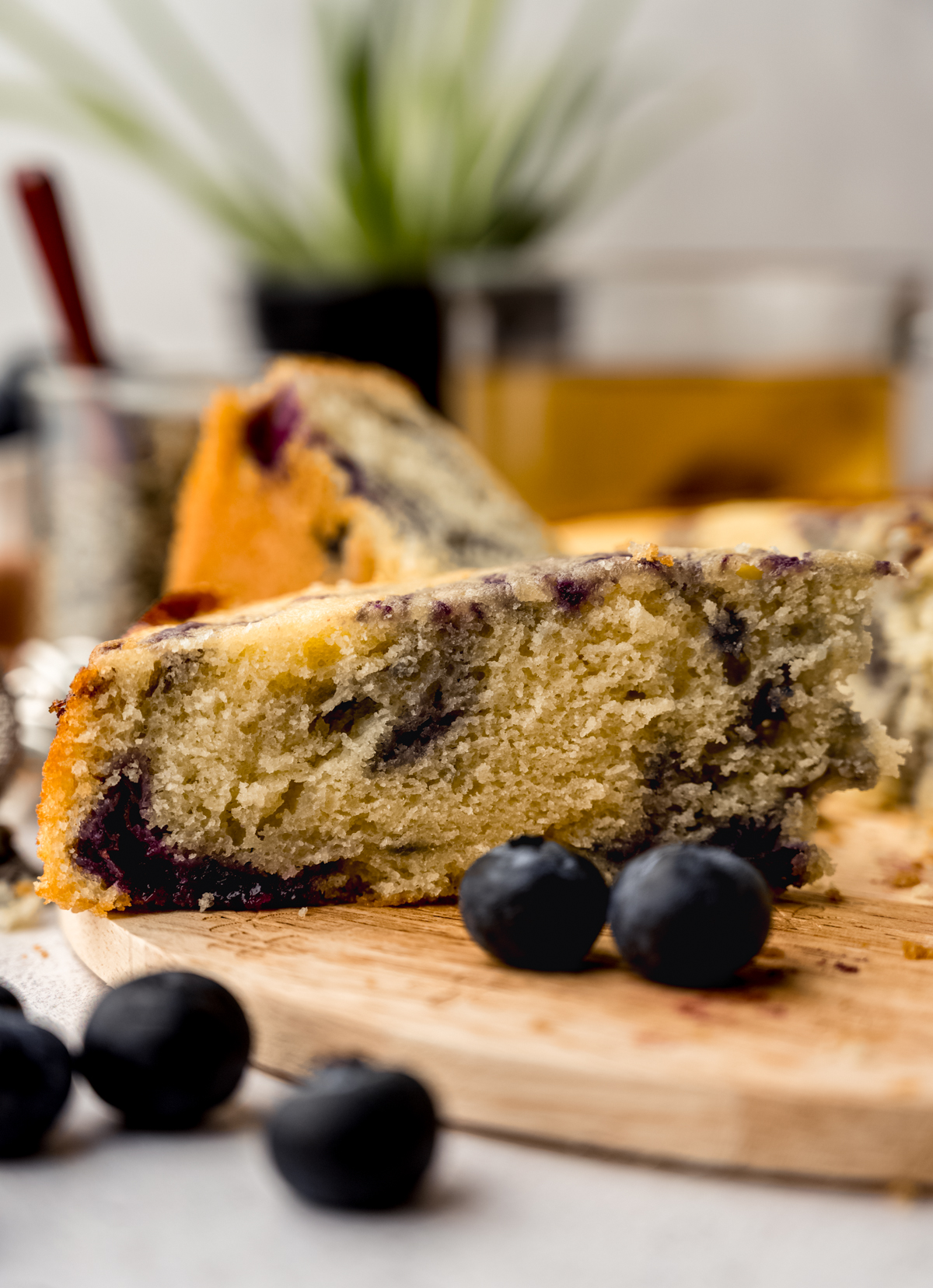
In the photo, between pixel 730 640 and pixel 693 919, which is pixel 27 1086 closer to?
pixel 693 919

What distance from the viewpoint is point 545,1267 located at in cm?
103

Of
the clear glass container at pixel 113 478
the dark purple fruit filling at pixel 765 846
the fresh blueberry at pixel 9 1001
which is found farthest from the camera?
the clear glass container at pixel 113 478

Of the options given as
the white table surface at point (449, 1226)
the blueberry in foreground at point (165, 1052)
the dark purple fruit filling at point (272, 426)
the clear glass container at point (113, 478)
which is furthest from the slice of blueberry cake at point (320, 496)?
the white table surface at point (449, 1226)

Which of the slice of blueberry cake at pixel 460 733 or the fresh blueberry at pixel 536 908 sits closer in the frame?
the fresh blueberry at pixel 536 908

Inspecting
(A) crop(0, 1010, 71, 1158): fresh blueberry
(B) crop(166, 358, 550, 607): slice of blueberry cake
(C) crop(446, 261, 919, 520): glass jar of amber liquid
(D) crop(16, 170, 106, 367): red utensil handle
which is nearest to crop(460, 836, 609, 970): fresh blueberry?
(A) crop(0, 1010, 71, 1158): fresh blueberry

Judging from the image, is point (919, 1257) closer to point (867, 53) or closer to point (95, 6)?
point (867, 53)

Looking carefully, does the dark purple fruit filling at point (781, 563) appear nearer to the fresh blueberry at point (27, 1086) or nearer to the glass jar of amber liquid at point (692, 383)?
the fresh blueberry at point (27, 1086)

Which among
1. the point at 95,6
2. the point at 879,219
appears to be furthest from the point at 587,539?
the point at 95,6

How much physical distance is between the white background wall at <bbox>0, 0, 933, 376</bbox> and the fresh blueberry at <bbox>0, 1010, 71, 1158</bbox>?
3.04 m

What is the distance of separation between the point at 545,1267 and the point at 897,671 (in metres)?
1.43

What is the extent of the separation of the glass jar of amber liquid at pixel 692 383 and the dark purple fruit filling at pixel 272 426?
87 cm

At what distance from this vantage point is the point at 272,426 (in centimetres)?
256

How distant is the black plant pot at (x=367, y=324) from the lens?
361cm

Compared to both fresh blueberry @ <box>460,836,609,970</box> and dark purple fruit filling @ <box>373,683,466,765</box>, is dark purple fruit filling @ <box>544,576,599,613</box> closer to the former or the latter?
dark purple fruit filling @ <box>373,683,466,765</box>
